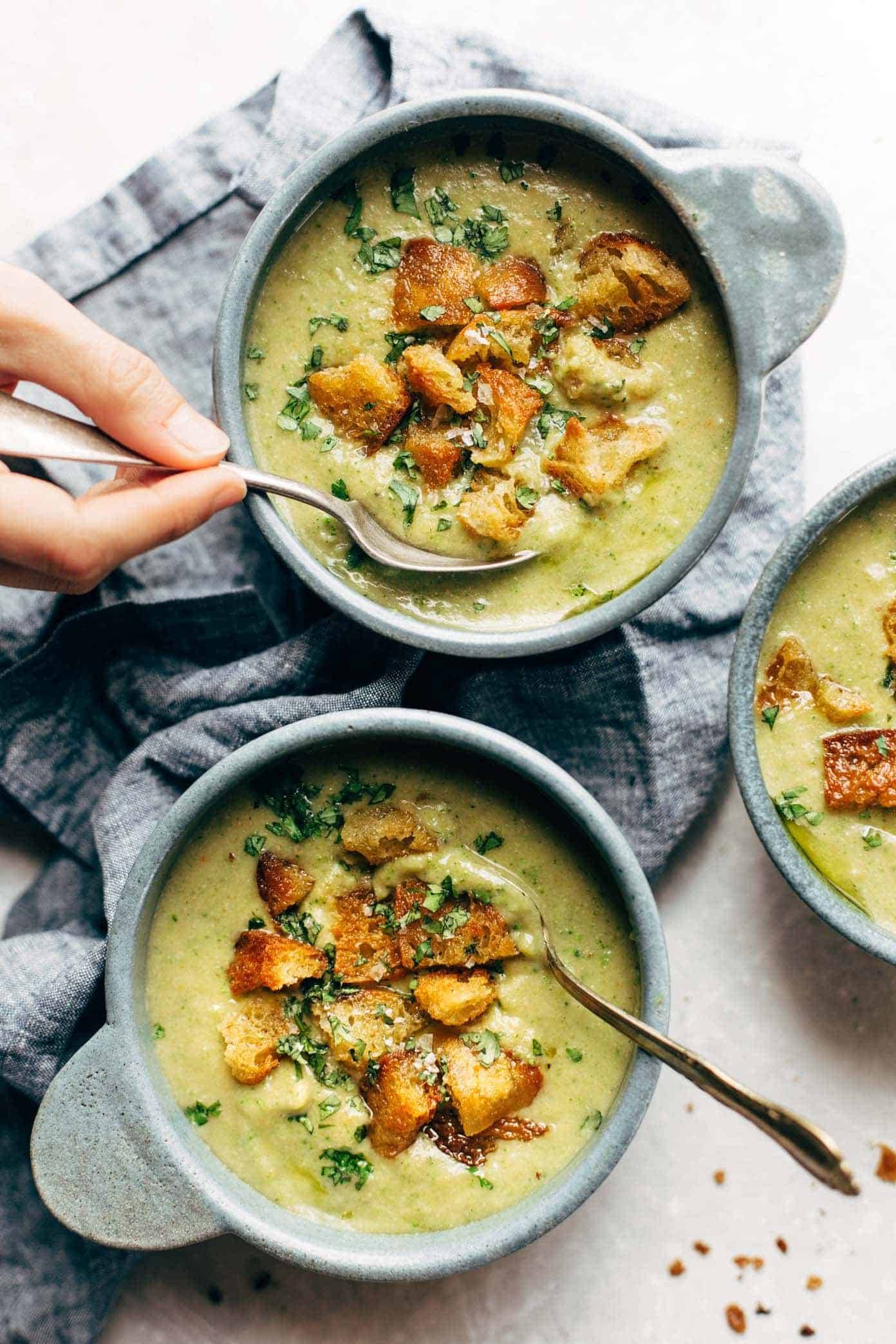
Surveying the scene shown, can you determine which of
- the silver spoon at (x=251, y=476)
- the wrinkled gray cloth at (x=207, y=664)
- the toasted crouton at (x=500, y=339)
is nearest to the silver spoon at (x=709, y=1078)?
the wrinkled gray cloth at (x=207, y=664)

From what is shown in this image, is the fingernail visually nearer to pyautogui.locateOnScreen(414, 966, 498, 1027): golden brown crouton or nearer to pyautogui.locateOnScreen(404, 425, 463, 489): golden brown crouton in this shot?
pyautogui.locateOnScreen(404, 425, 463, 489): golden brown crouton

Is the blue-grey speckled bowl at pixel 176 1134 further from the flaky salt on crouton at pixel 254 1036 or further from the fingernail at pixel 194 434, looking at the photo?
the fingernail at pixel 194 434

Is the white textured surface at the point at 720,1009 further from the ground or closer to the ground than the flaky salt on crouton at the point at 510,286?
closer to the ground

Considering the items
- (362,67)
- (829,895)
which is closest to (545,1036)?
(829,895)

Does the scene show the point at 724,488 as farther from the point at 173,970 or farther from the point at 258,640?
the point at 173,970

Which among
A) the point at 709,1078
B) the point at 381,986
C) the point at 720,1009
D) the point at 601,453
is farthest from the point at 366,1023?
the point at 601,453

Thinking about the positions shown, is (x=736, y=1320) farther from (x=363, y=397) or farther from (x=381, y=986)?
(x=363, y=397)

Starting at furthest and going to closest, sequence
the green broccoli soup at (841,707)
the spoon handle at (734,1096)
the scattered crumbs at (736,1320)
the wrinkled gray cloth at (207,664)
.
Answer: the scattered crumbs at (736,1320)
the wrinkled gray cloth at (207,664)
the green broccoli soup at (841,707)
the spoon handle at (734,1096)

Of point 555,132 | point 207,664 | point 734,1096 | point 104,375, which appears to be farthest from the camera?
→ point 207,664
